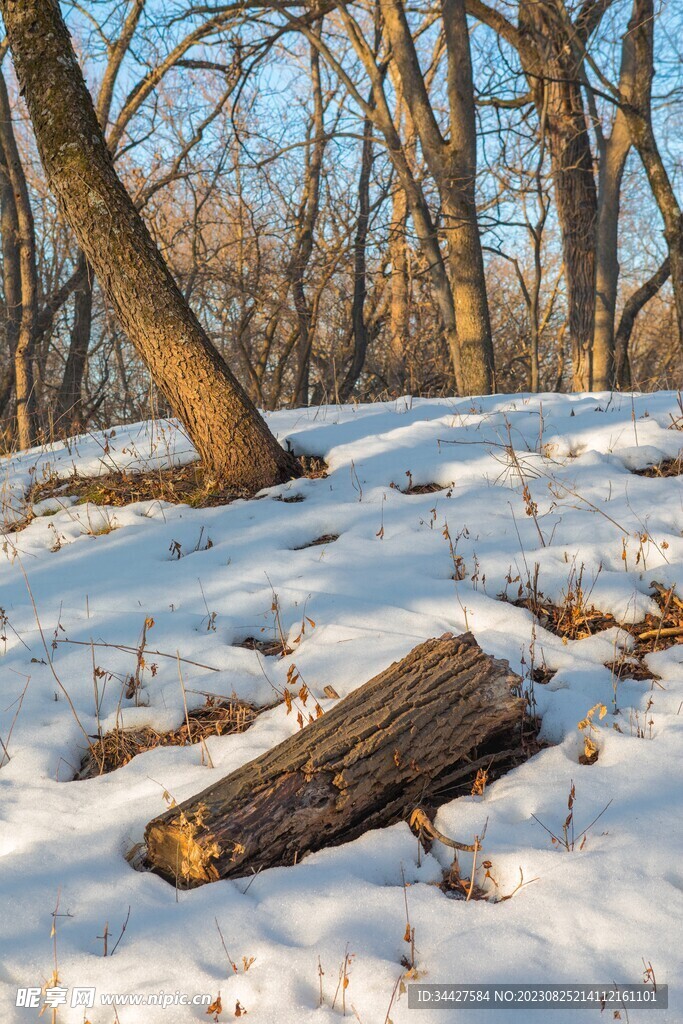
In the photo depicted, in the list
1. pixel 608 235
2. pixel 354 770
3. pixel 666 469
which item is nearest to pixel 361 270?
pixel 608 235

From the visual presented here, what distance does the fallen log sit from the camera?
229 cm

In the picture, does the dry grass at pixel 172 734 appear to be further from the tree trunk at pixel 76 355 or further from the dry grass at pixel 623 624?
the tree trunk at pixel 76 355

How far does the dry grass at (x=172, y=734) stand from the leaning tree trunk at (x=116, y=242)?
7.88 feet

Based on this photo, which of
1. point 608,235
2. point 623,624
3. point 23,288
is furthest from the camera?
point 608,235

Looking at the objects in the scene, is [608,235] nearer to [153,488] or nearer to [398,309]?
[398,309]

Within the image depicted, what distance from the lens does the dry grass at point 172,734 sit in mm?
2889

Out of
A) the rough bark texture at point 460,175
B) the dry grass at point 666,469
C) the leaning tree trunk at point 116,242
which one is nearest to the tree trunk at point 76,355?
the rough bark texture at point 460,175

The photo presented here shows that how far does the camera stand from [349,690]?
3.08 meters

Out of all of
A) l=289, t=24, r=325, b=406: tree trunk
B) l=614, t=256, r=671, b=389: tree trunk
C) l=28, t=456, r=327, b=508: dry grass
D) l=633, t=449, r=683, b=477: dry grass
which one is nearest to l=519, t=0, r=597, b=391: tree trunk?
l=614, t=256, r=671, b=389: tree trunk

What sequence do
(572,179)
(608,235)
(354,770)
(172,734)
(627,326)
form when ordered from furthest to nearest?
(627,326), (572,179), (608,235), (172,734), (354,770)

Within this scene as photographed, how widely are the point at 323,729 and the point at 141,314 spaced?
3349 mm

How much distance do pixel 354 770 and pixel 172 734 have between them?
95cm

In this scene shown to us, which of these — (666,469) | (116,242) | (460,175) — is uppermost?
(460,175)

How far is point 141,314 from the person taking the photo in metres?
4.93
